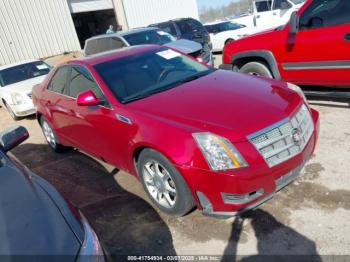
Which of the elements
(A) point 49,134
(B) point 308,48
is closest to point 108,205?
(A) point 49,134

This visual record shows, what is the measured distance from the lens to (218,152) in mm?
2658

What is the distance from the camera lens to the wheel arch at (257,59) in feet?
18.0

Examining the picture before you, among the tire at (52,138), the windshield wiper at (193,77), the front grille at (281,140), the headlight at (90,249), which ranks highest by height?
the windshield wiper at (193,77)

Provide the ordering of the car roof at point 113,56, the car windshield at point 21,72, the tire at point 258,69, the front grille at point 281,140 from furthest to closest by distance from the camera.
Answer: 1. the car windshield at point 21,72
2. the tire at point 258,69
3. the car roof at point 113,56
4. the front grille at point 281,140

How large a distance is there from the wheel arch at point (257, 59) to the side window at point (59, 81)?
303 centimetres

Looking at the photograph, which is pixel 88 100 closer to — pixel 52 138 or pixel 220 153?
pixel 220 153

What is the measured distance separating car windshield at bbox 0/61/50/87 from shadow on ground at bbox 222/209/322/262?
27.1 feet

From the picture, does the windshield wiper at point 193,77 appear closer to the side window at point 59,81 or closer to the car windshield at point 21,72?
the side window at point 59,81

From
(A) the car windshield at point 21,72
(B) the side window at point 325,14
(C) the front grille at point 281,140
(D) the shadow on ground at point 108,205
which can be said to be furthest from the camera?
(A) the car windshield at point 21,72

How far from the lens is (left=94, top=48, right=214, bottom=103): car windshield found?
365 cm

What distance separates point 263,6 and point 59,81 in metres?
13.3

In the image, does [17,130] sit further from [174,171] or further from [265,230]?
[265,230]

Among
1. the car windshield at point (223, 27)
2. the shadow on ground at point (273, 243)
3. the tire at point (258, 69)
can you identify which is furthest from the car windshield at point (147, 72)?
the car windshield at point (223, 27)

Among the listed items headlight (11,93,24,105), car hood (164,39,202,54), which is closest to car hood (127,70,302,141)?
car hood (164,39,202,54)
